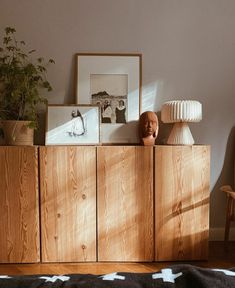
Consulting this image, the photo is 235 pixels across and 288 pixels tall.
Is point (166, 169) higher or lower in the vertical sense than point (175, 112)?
lower

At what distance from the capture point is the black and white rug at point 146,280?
87 centimetres

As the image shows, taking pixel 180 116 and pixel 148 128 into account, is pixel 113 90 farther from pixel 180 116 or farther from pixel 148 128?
pixel 180 116

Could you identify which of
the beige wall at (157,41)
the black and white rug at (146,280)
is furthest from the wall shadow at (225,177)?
the black and white rug at (146,280)

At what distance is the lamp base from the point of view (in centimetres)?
245

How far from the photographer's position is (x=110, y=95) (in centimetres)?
268

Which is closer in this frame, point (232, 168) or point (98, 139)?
point (98, 139)

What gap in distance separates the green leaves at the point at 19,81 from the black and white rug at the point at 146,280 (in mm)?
1516

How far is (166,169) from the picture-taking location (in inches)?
92.7

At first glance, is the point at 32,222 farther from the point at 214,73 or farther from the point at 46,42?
the point at 214,73

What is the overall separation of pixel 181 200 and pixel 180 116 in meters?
0.65

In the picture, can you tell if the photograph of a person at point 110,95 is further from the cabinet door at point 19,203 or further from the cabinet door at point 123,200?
the cabinet door at point 19,203

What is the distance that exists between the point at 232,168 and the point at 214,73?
2.84 feet

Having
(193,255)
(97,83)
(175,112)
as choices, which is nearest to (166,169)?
(175,112)

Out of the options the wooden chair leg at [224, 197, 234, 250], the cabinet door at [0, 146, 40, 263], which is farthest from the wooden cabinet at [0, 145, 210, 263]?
the wooden chair leg at [224, 197, 234, 250]
